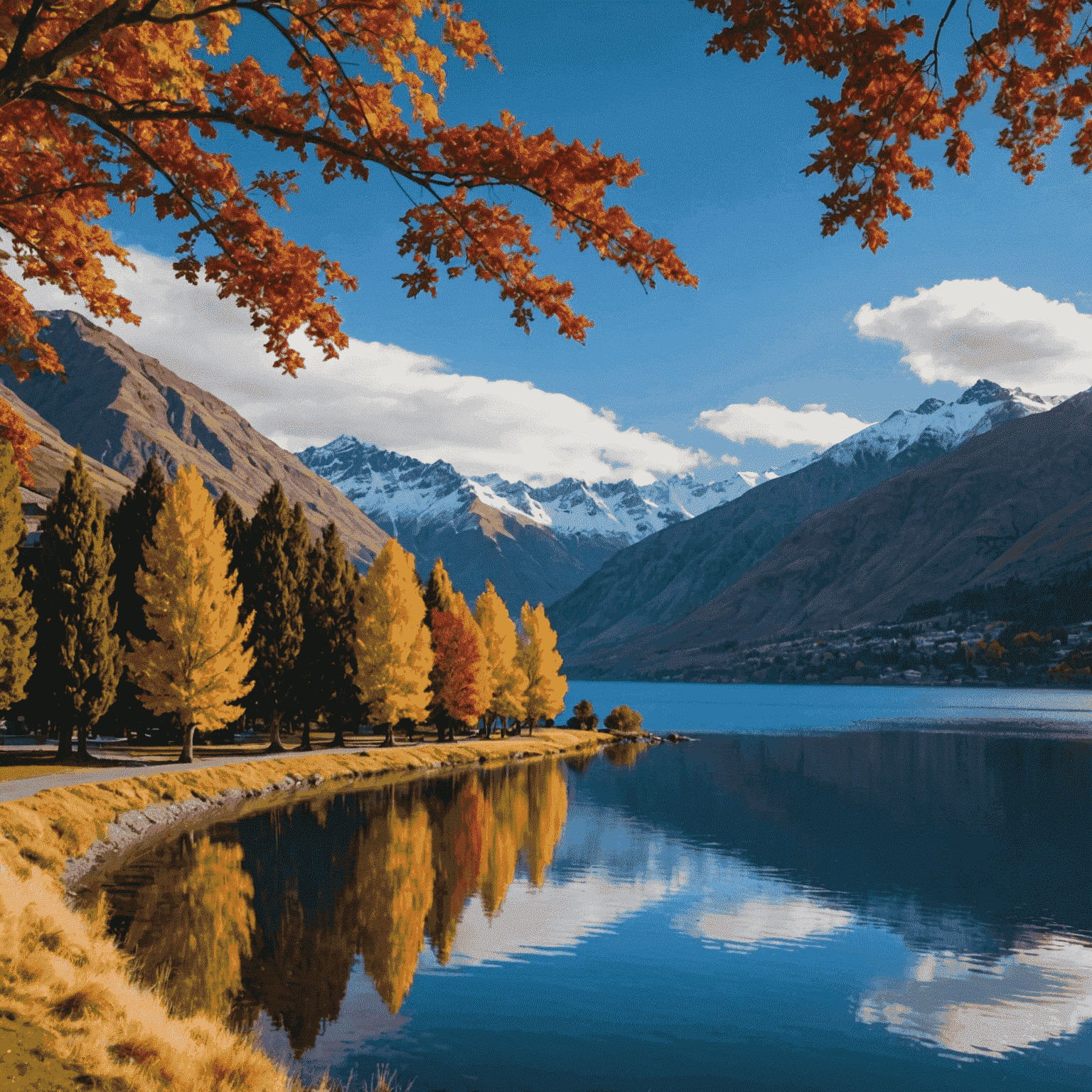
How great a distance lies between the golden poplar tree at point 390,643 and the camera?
7038 cm

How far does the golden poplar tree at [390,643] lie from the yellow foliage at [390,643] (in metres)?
0.06

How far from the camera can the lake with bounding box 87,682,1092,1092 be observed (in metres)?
19.9

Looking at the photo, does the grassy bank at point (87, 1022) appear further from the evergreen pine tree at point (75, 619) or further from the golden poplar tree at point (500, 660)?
the golden poplar tree at point (500, 660)

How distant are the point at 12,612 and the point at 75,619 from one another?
4721mm

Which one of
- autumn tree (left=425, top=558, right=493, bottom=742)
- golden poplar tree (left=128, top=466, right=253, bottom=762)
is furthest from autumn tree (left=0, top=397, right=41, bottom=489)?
autumn tree (left=425, top=558, right=493, bottom=742)

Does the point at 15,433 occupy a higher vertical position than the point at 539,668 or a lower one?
higher

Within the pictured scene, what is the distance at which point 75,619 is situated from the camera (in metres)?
51.5

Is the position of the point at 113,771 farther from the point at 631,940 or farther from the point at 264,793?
the point at 631,940

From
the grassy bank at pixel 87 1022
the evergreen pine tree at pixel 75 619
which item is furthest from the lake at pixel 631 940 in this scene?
the evergreen pine tree at pixel 75 619

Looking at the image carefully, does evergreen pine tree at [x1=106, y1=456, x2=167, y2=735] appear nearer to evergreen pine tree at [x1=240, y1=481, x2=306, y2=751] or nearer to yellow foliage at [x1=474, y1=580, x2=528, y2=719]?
evergreen pine tree at [x1=240, y1=481, x2=306, y2=751]

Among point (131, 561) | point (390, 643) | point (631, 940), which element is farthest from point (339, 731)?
point (631, 940)

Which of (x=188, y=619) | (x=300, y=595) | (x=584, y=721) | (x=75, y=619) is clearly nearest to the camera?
(x=75, y=619)

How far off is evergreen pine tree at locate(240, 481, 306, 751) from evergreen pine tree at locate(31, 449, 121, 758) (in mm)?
15122

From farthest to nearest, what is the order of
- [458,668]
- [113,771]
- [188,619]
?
[458,668] < [188,619] < [113,771]
